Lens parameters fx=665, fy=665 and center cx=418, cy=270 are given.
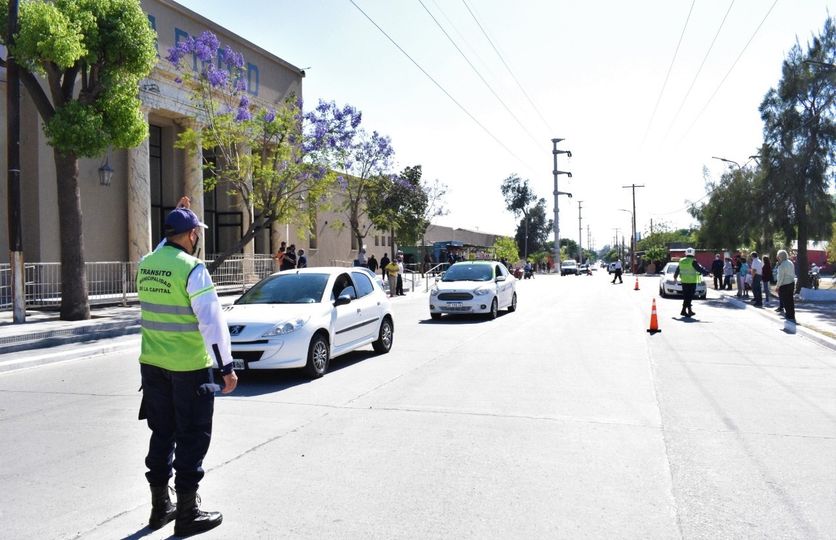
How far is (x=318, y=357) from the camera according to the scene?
907 centimetres

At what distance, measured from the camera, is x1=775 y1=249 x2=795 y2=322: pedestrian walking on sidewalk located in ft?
53.4

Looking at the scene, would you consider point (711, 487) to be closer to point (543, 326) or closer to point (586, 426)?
point (586, 426)

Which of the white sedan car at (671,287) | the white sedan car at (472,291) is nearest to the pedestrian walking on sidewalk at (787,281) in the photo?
the white sedan car at (472,291)

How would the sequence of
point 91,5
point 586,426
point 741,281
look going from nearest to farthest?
point 586,426 < point 91,5 < point 741,281

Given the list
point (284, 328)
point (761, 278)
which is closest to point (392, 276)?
point (761, 278)

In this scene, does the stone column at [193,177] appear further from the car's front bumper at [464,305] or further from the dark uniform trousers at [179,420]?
the dark uniform trousers at [179,420]

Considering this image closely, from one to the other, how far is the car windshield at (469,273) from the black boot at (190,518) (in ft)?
46.7

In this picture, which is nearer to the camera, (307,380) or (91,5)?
(307,380)

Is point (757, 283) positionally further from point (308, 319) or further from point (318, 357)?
point (308, 319)

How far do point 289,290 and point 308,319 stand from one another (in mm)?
1137

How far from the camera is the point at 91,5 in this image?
46.4 feet

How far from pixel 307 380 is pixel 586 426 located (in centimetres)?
395

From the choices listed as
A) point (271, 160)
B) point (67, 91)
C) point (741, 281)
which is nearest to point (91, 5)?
point (67, 91)

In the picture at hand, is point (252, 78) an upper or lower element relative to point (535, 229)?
upper
